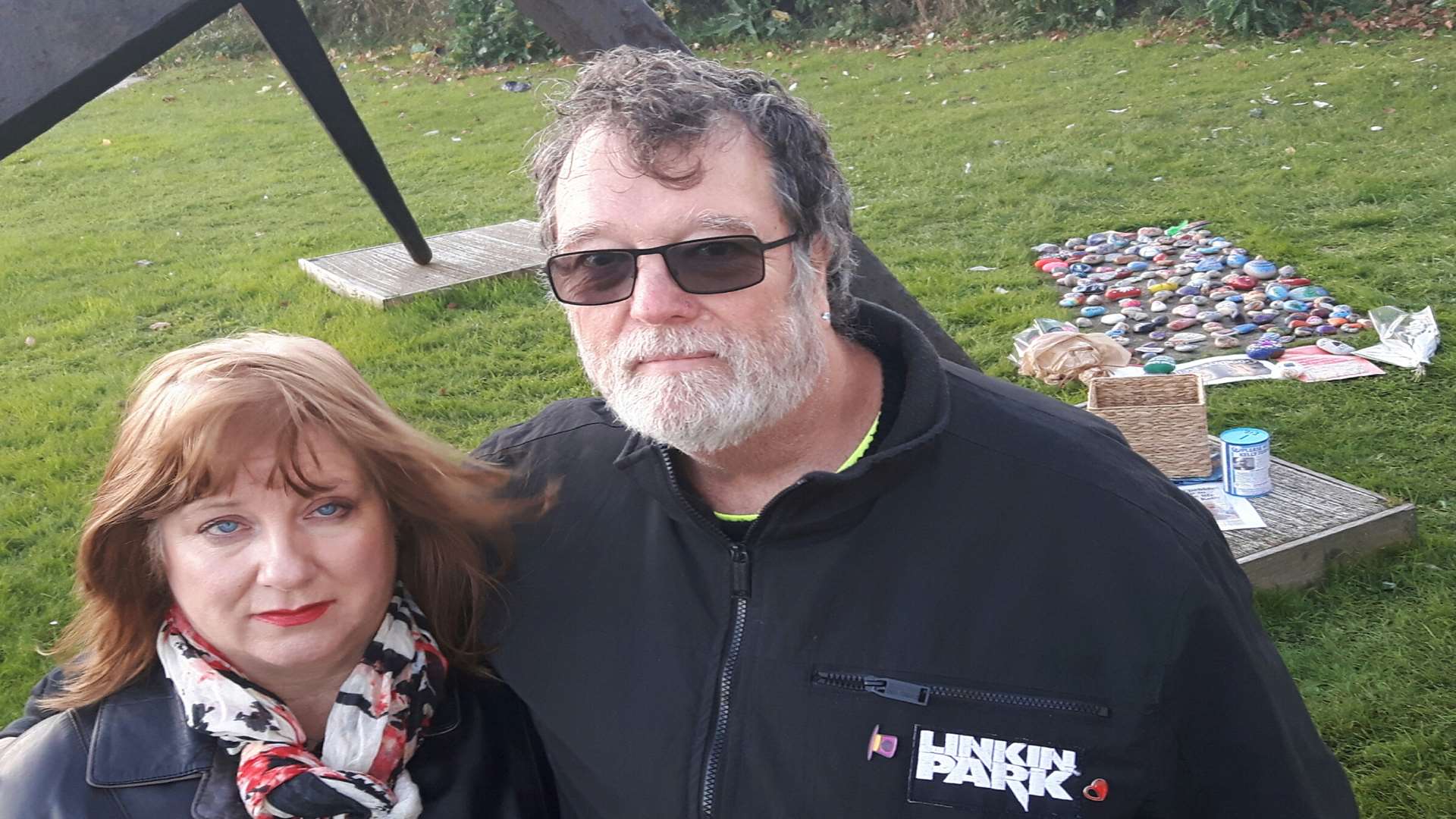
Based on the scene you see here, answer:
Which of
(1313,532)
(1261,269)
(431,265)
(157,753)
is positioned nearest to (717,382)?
(157,753)

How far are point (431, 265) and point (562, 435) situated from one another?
17.0 feet

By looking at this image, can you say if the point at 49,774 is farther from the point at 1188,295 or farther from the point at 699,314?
the point at 1188,295

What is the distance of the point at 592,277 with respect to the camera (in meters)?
2.07

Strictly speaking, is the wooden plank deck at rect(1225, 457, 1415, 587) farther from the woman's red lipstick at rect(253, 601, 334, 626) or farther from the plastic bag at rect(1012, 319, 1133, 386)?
the woman's red lipstick at rect(253, 601, 334, 626)

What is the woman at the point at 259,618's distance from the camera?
1955 millimetres

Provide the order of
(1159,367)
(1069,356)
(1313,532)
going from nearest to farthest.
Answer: (1313,532)
(1159,367)
(1069,356)

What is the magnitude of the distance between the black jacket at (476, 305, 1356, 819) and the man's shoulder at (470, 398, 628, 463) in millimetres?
259

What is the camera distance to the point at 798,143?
2.13 meters

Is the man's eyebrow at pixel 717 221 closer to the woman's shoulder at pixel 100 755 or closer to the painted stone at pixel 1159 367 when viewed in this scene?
the woman's shoulder at pixel 100 755

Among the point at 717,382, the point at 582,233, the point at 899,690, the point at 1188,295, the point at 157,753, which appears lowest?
the point at 1188,295

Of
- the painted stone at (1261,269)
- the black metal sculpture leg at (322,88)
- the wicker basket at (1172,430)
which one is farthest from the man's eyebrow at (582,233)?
the painted stone at (1261,269)

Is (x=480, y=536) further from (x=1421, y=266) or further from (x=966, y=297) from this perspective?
(x=1421, y=266)

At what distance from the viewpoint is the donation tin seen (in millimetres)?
4102

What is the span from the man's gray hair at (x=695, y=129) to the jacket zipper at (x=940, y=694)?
64 centimetres
